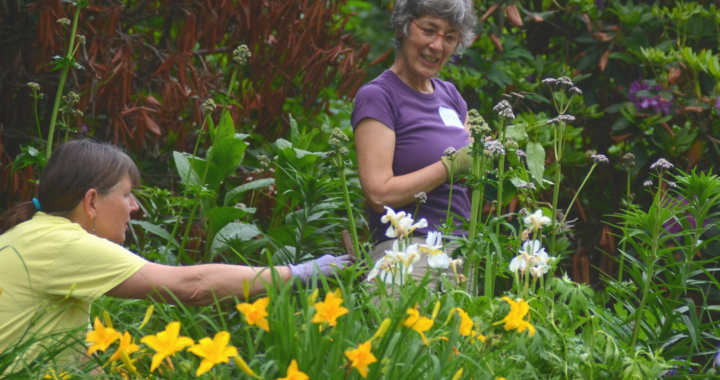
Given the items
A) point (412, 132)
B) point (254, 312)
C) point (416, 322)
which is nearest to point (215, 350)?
point (254, 312)

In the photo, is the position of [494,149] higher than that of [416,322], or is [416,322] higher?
[494,149]

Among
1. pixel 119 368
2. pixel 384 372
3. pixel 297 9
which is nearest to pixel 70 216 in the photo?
pixel 119 368

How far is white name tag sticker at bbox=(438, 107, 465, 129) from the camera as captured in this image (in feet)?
8.69

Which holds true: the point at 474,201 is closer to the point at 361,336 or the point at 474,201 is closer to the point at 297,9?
the point at 361,336

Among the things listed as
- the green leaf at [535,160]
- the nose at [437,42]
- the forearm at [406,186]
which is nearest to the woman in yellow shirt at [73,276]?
the forearm at [406,186]

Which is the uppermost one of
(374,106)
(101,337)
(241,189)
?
(374,106)

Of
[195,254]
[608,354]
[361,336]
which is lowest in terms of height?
[195,254]

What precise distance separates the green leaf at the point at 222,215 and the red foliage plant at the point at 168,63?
76 centimetres

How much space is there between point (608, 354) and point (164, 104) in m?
2.44

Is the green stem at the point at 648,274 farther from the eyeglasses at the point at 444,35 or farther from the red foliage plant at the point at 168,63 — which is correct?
the red foliage plant at the point at 168,63

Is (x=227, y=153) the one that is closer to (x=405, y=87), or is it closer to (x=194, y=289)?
(x=405, y=87)

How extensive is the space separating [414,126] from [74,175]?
1194 mm

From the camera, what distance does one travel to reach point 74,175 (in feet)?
6.08

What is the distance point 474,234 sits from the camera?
1.87 metres
